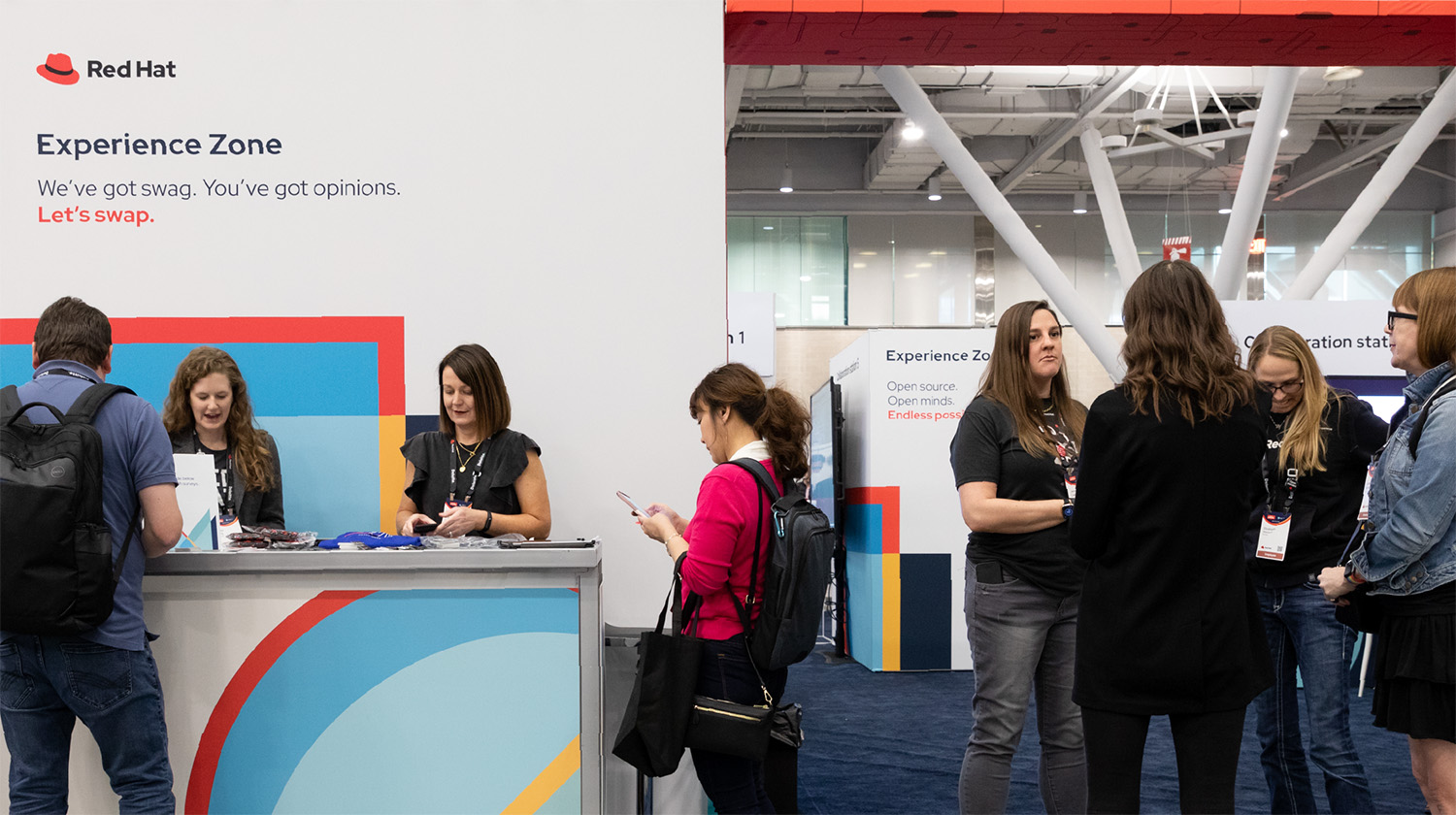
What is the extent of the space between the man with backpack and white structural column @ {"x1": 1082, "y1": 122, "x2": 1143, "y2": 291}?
6.71 m

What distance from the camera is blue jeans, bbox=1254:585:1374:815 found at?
2436 mm

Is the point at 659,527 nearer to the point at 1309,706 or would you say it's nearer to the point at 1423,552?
the point at 1423,552

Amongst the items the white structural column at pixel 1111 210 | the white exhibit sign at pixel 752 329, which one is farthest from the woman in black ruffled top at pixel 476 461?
the white structural column at pixel 1111 210

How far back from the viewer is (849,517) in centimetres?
618

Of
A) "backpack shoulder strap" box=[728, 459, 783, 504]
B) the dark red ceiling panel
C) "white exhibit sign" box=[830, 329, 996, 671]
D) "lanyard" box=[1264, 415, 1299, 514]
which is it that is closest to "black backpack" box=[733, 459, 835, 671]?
"backpack shoulder strap" box=[728, 459, 783, 504]

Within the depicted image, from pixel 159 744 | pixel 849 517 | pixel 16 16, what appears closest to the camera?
pixel 159 744

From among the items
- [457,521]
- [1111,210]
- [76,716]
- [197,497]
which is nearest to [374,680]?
[457,521]

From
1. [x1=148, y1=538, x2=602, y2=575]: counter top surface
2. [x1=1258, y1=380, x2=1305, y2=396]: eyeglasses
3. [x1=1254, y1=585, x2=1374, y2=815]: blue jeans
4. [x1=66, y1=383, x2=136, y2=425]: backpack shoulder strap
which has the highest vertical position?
[x1=1258, y1=380, x2=1305, y2=396]: eyeglasses

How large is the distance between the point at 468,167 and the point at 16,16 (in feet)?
4.38

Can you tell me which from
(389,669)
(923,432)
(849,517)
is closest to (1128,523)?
(389,669)

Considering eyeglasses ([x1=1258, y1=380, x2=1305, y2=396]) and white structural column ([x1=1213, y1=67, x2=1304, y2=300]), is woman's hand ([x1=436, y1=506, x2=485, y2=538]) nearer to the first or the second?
eyeglasses ([x1=1258, y1=380, x2=1305, y2=396])

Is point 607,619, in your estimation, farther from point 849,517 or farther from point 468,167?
point 849,517

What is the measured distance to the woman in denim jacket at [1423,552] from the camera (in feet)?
6.36

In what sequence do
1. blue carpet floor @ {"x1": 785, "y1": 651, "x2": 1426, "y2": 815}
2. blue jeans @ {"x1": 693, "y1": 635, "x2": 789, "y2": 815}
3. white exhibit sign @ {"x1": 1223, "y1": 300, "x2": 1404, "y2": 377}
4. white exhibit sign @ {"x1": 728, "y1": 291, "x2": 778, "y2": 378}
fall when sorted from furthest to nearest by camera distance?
white exhibit sign @ {"x1": 728, "y1": 291, "x2": 778, "y2": 378}
white exhibit sign @ {"x1": 1223, "y1": 300, "x2": 1404, "y2": 377}
blue carpet floor @ {"x1": 785, "y1": 651, "x2": 1426, "y2": 815}
blue jeans @ {"x1": 693, "y1": 635, "x2": 789, "y2": 815}
